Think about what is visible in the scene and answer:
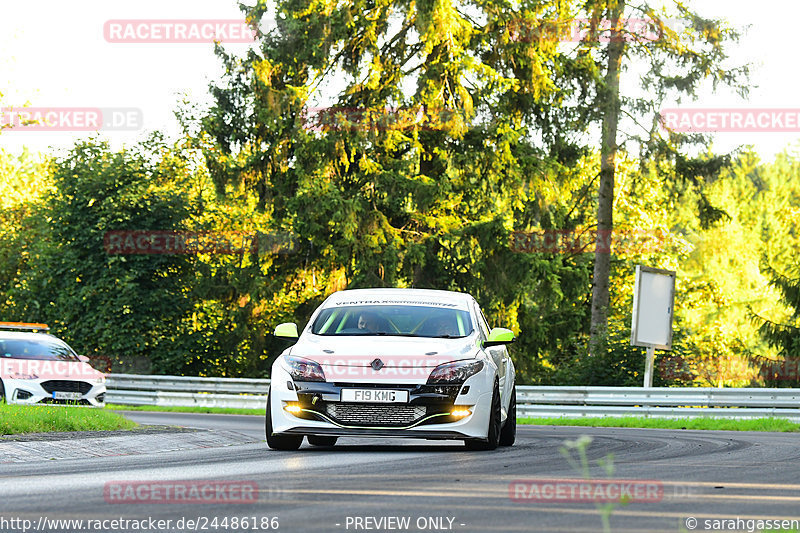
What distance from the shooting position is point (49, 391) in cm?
2461

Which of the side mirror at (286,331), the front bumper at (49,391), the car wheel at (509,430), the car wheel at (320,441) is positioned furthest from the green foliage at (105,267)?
the side mirror at (286,331)

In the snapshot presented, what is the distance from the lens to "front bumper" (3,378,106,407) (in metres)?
24.2

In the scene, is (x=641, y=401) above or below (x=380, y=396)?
below

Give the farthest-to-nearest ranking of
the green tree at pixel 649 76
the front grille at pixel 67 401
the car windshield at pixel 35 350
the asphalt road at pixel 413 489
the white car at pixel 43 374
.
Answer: the green tree at pixel 649 76
the car windshield at pixel 35 350
the front grille at pixel 67 401
the white car at pixel 43 374
the asphalt road at pixel 413 489

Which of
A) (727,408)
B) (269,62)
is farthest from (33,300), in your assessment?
(727,408)

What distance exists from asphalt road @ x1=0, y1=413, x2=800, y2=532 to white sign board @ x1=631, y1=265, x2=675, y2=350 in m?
13.9

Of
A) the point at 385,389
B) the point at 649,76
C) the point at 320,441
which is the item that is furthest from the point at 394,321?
the point at 649,76

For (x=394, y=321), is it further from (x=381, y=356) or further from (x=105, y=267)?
(x=105, y=267)

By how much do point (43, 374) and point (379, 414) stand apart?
48.5ft

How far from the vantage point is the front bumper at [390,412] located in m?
11.9

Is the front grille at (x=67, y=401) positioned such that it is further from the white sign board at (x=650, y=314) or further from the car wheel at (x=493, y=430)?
the car wheel at (x=493, y=430)

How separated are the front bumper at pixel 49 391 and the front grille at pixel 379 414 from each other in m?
13.5

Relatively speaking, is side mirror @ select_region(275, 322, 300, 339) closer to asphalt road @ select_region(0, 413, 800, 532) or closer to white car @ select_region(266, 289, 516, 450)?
white car @ select_region(266, 289, 516, 450)

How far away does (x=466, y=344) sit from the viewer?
12.5m
